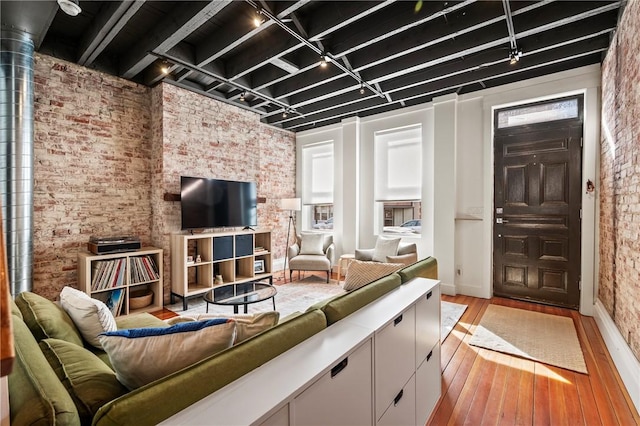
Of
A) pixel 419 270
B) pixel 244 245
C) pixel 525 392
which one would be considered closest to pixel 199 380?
pixel 419 270

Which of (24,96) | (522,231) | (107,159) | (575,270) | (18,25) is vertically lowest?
(575,270)

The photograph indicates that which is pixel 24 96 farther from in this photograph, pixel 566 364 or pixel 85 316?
pixel 566 364

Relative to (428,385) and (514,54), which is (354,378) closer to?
(428,385)

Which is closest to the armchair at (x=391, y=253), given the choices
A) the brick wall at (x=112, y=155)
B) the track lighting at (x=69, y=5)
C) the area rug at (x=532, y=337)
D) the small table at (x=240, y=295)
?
the area rug at (x=532, y=337)

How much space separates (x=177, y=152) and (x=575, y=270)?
5441mm

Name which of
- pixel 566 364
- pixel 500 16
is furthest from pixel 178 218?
pixel 566 364

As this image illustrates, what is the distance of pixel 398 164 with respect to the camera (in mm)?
5250

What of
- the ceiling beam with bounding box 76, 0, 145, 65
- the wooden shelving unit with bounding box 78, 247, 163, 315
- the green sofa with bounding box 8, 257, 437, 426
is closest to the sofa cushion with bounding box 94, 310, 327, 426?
the green sofa with bounding box 8, 257, 437, 426

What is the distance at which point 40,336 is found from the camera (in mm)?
1445

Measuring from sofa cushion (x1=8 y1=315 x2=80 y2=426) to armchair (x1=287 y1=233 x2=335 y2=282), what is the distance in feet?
14.1

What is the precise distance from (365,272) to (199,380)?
6.31 ft

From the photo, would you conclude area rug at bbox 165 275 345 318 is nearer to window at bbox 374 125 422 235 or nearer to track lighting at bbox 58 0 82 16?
window at bbox 374 125 422 235

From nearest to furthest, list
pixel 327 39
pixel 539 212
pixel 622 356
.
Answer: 1. pixel 622 356
2. pixel 327 39
3. pixel 539 212

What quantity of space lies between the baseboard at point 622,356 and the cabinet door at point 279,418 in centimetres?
253
